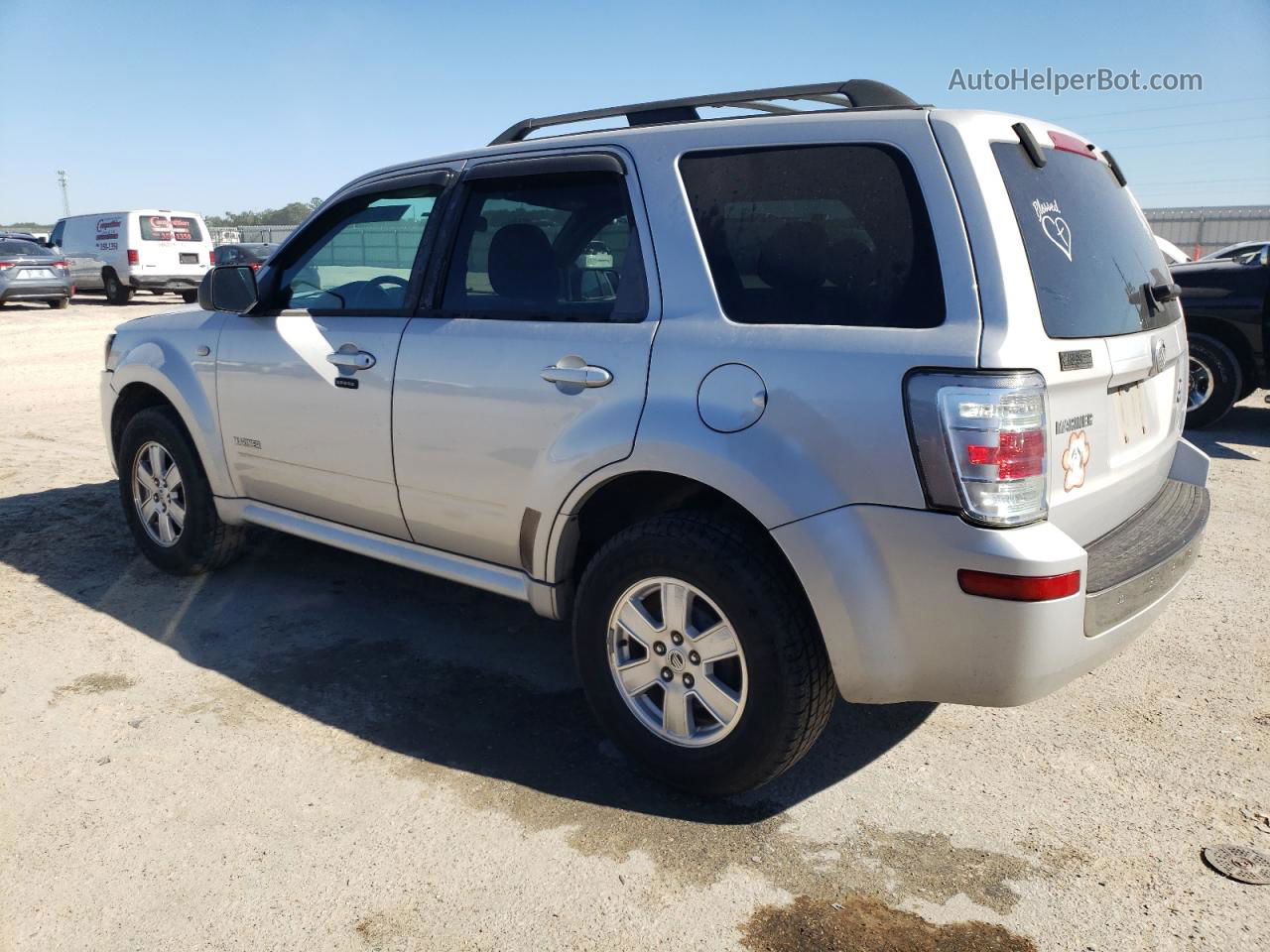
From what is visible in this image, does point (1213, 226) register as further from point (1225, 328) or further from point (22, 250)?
point (22, 250)

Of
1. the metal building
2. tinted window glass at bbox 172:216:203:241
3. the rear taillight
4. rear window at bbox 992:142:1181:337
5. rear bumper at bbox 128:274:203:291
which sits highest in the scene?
tinted window glass at bbox 172:216:203:241

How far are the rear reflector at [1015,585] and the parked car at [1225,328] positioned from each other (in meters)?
6.54

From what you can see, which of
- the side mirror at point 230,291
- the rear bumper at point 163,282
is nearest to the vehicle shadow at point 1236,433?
the side mirror at point 230,291

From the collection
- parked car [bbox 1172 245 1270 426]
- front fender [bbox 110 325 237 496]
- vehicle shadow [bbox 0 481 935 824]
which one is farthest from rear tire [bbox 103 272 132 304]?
parked car [bbox 1172 245 1270 426]

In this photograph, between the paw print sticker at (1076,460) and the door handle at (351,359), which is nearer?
the paw print sticker at (1076,460)

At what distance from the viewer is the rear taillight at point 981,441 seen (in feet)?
7.98

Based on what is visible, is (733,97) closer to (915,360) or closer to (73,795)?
(915,360)

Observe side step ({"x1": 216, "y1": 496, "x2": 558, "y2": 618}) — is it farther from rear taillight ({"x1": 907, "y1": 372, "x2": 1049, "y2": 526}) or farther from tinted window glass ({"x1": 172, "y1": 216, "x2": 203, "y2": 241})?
tinted window glass ({"x1": 172, "y1": 216, "x2": 203, "y2": 241})

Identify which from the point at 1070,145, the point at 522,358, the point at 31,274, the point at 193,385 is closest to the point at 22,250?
the point at 31,274

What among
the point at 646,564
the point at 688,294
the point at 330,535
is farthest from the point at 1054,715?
the point at 330,535

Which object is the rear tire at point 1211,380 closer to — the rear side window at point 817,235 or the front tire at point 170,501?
the rear side window at point 817,235

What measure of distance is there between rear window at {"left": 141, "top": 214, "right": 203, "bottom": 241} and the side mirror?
821 inches

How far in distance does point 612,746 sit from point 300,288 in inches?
91.5

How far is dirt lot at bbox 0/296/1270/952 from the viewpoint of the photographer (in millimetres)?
2508
